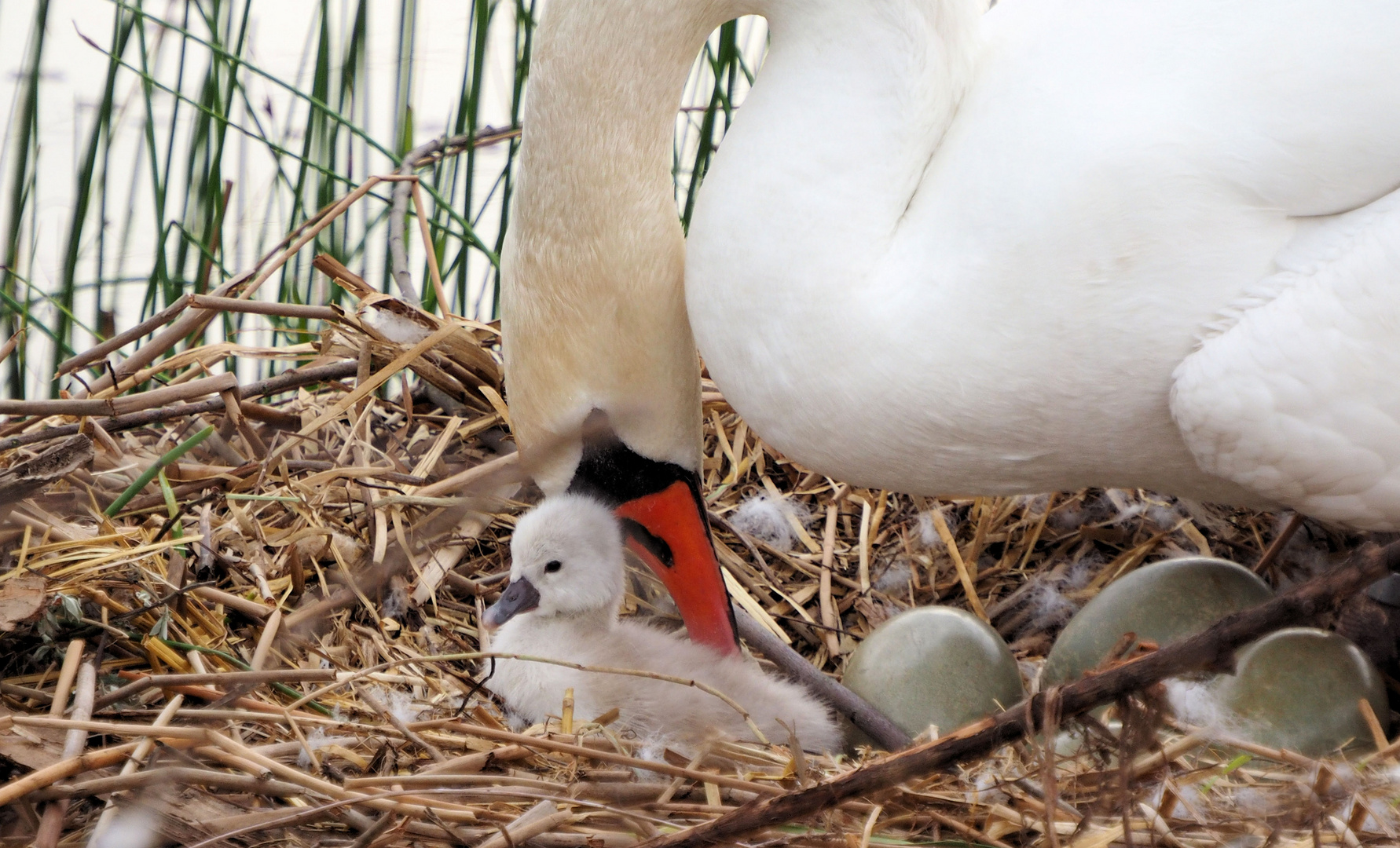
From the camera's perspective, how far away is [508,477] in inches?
25.8

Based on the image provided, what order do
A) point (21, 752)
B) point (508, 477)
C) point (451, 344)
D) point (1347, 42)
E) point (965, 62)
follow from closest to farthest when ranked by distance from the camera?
→ point (508, 477) < point (21, 752) < point (1347, 42) < point (965, 62) < point (451, 344)

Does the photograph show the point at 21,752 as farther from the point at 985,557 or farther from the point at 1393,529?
the point at 985,557

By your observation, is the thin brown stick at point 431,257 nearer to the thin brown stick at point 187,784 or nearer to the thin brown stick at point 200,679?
the thin brown stick at point 200,679

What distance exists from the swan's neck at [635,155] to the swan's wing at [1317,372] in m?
0.41

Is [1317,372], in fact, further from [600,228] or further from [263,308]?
[263,308]

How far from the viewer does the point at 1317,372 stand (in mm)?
1286

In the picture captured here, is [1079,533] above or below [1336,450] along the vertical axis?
below

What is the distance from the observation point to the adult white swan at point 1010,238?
4.39 ft

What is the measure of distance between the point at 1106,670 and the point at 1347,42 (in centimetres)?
86

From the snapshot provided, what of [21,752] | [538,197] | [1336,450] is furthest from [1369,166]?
[21,752]

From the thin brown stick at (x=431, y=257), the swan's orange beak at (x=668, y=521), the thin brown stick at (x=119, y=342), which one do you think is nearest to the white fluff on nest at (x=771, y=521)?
the swan's orange beak at (x=668, y=521)

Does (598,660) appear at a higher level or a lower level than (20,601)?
lower

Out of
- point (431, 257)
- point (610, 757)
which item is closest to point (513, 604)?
point (610, 757)

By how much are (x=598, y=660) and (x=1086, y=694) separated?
1154mm
